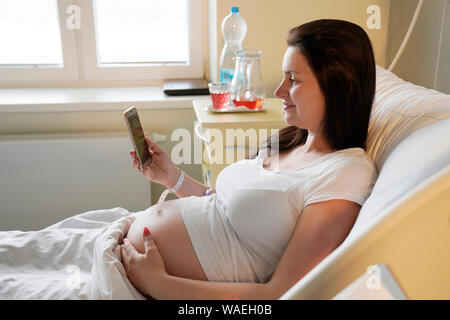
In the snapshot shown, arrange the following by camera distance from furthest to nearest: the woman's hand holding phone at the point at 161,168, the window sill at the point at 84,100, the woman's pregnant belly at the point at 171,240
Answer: the window sill at the point at 84,100 < the woman's hand holding phone at the point at 161,168 < the woman's pregnant belly at the point at 171,240

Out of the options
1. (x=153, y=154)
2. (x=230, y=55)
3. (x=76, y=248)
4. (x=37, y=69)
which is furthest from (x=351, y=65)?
(x=37, y=69)

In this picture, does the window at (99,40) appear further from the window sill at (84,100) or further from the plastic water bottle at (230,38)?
the plastic water bottle at (230,38)

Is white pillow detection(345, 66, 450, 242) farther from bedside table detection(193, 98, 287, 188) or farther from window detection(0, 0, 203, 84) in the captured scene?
window detection(0, 0, 203, 84)

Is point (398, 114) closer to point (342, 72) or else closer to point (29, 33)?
point (342, 72)

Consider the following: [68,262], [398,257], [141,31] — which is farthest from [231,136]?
[141,31]

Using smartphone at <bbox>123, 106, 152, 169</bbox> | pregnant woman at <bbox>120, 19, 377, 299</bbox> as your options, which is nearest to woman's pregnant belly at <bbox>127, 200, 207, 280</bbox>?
pregnant woman at <bbox>120, 19, 377, 299</bbox>

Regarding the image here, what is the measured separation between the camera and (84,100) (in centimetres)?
195

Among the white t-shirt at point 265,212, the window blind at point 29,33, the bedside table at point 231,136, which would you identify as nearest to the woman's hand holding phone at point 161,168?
the bedside table at point 231,136

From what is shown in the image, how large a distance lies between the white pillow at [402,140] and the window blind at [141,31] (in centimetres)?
129

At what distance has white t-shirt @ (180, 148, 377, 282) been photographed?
87cm

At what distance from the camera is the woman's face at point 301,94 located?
0.95m

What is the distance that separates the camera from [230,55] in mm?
1777

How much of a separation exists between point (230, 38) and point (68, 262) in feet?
3.62

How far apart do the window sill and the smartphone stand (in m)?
0.76
